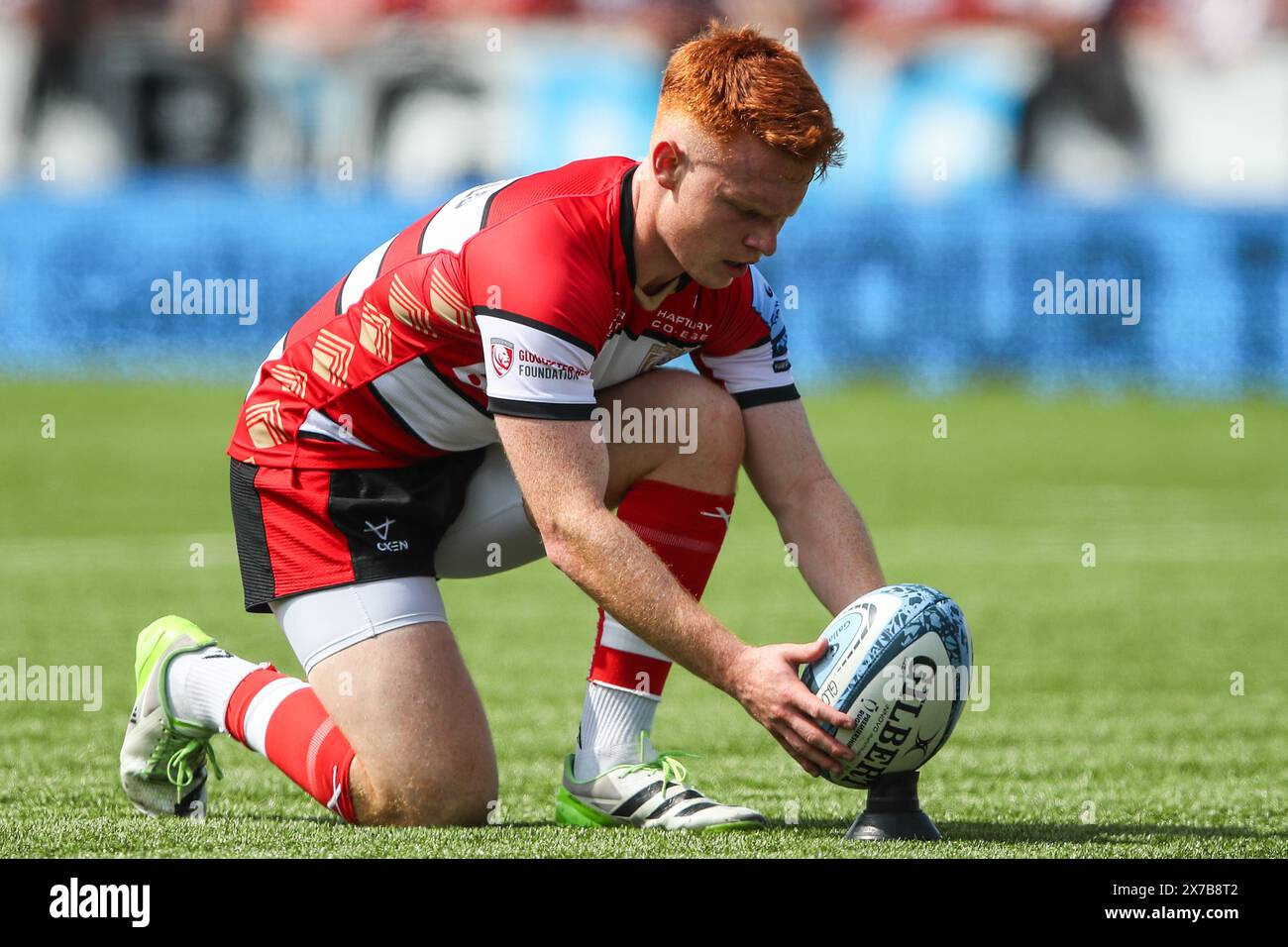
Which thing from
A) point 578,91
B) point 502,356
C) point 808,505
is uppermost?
point 578,91

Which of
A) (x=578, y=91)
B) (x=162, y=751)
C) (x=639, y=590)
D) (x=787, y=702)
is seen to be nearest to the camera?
(x=787, y=702)

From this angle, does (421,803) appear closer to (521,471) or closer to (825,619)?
(521,471)

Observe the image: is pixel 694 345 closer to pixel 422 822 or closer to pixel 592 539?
pixel 592 539

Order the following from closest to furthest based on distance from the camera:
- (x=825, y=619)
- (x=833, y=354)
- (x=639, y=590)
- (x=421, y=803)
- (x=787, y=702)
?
(x=787, y=702) → (x=639, y=590) → (x=421, y=803) → (x=825, y=619) → (x=833, y=354)

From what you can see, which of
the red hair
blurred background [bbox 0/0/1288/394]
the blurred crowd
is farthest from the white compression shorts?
the blurred crowd

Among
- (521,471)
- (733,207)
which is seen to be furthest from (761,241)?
(521,471)

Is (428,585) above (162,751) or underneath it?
above

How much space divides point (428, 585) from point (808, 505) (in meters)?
0.99

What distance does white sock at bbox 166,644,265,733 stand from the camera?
181 inches

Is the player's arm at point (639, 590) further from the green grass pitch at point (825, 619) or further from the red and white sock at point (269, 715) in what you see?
the red and white sock at point (269, 715)

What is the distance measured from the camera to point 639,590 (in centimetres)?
379

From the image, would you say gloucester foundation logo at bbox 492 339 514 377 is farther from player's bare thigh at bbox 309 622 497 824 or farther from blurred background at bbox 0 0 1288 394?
blurred background at bbox 0 0 1288 394

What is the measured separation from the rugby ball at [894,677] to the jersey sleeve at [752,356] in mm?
822

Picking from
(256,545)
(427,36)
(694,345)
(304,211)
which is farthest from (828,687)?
(427,36)
